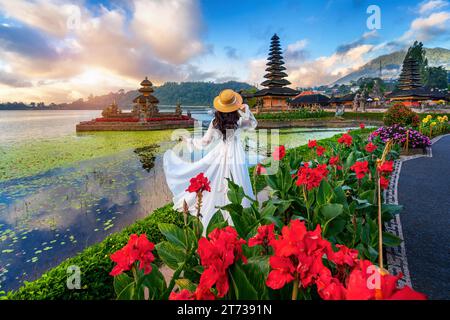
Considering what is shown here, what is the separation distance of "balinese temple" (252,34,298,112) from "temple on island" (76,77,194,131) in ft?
43.5

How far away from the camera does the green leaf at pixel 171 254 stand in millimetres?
1731

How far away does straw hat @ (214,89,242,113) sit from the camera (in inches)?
129

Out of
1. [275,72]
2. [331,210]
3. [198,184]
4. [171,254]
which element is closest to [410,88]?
[275,72]

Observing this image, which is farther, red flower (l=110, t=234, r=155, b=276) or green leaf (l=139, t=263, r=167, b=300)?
green leaf (l=139, t=263, r=167, b=300)

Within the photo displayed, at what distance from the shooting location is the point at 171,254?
1.77m

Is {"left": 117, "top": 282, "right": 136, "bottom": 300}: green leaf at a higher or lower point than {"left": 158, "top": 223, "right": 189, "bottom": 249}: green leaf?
higher

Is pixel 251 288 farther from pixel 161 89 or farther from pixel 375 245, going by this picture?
pixel 161 89

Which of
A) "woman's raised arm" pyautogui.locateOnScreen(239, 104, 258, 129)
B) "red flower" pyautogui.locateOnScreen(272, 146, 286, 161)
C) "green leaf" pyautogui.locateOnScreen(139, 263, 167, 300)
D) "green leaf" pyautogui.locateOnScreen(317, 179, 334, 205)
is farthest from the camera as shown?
"woman's raised arm" pyautogui.locateOnScreen(239, 104, 258, 129)

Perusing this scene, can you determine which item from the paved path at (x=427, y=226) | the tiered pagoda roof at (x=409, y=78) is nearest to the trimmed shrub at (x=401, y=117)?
the paved path at (x=427, y=226)

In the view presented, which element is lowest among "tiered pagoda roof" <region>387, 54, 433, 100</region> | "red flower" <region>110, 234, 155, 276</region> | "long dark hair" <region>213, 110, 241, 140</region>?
"red flower" <region>110, 234, 155, 276</region>

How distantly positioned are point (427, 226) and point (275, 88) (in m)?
35.4

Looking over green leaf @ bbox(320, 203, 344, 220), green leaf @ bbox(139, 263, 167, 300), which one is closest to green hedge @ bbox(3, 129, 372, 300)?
green leaf @ bbox(139, 263, 167, 300)

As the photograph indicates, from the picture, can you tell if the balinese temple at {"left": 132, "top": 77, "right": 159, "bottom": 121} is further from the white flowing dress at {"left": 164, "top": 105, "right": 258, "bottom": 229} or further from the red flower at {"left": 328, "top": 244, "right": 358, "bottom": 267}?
the red flower at {"left": 328, "top": 244, "right": 358, "bottom": 267}
